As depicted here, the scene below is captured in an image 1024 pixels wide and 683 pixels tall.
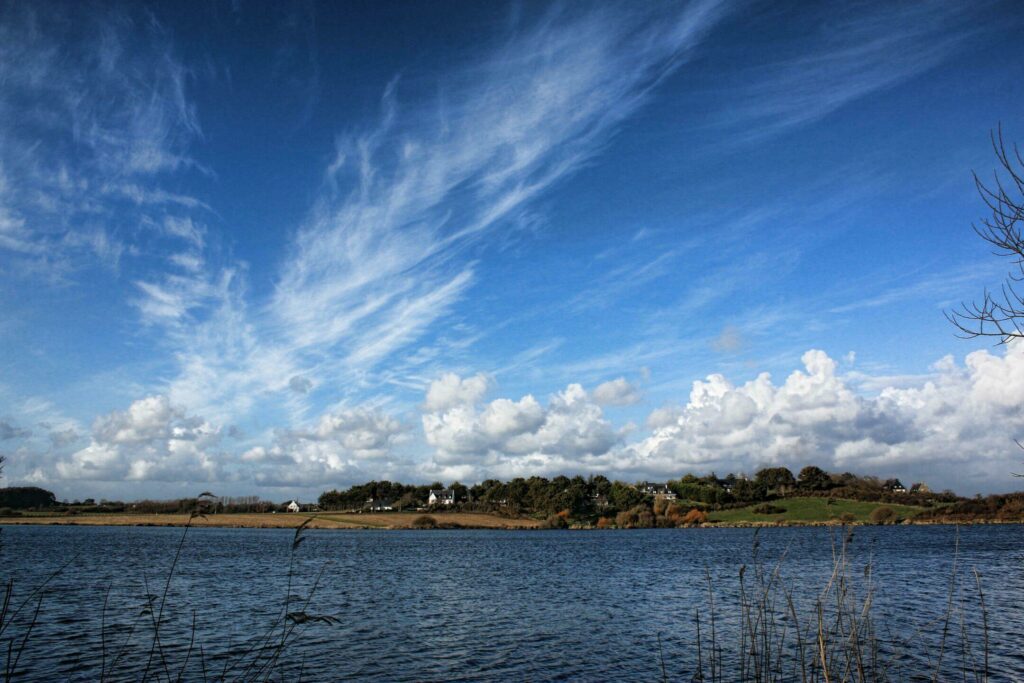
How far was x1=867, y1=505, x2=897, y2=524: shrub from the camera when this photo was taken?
15188 cm

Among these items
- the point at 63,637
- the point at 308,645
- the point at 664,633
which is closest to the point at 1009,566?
the point at 664,633

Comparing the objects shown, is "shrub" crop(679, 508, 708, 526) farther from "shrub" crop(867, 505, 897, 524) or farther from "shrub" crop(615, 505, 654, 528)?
"shrub" crop(867, 505, 897, 524)

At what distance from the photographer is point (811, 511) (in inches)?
6565

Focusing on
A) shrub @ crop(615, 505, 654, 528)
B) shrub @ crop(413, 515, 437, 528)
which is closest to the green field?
shrub @ crop(615, 505, 654, 528)

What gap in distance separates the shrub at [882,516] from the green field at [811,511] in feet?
6.65

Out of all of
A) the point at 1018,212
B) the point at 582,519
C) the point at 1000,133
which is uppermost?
the point at 1000,133

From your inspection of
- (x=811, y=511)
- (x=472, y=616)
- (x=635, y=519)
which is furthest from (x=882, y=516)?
(x=472, y=616)

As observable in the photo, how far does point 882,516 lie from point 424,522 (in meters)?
112

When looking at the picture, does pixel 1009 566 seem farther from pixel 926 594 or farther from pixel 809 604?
pixel 809 604

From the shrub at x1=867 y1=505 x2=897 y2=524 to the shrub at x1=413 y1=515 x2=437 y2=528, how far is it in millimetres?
107409

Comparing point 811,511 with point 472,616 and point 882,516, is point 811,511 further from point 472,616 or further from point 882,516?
point 472,616

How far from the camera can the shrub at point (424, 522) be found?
170m

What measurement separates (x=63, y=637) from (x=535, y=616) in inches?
795

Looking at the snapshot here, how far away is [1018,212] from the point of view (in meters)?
8.01
